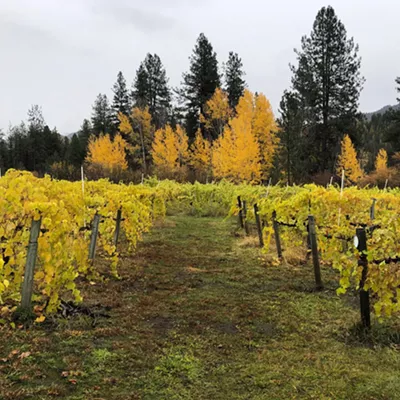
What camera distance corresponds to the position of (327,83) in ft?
101

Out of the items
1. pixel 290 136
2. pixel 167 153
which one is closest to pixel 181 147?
pixel 167 153

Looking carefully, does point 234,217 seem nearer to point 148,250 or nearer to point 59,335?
point 148,250

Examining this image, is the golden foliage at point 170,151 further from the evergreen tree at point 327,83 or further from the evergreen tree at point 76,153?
the evergreen tree at point 76,153

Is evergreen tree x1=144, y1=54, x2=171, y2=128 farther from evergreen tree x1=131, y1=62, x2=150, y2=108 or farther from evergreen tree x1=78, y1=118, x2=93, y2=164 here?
evergreen tree x1=78, y1=118, x2=93, y2=164

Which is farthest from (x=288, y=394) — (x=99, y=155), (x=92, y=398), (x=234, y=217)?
(x=99, y=155)

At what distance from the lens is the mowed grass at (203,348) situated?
2.76 metres

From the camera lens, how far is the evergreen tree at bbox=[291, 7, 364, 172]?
100 ft

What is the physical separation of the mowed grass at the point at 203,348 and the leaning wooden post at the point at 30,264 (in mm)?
284

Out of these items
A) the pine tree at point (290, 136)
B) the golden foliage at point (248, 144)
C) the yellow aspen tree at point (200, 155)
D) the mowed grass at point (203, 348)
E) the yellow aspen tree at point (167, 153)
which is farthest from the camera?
the yellow aspen tree at point (167, 153)

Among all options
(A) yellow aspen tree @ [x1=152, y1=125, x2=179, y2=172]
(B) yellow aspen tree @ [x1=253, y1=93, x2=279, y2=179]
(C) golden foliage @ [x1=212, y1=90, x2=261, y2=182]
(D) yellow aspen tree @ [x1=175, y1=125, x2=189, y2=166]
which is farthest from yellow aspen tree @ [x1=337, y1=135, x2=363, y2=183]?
(A) yellow aspen tree @ [x1=152, y1=125, x2=179, y2=172]

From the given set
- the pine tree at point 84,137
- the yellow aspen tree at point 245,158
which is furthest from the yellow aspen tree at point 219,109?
the pine tree at point 84,137

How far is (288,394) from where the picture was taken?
272cm

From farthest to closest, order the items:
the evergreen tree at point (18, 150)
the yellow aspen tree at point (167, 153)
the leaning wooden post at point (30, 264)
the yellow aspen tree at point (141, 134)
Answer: the evergreen tree at point (18, 150)
the yellow aspen tree at point (141, 134)
the yellow aspen tree at point (167, 153)
the leaning wooden post at point (30, 264)

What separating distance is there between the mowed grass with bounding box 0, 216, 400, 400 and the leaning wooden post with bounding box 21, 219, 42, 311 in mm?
284
